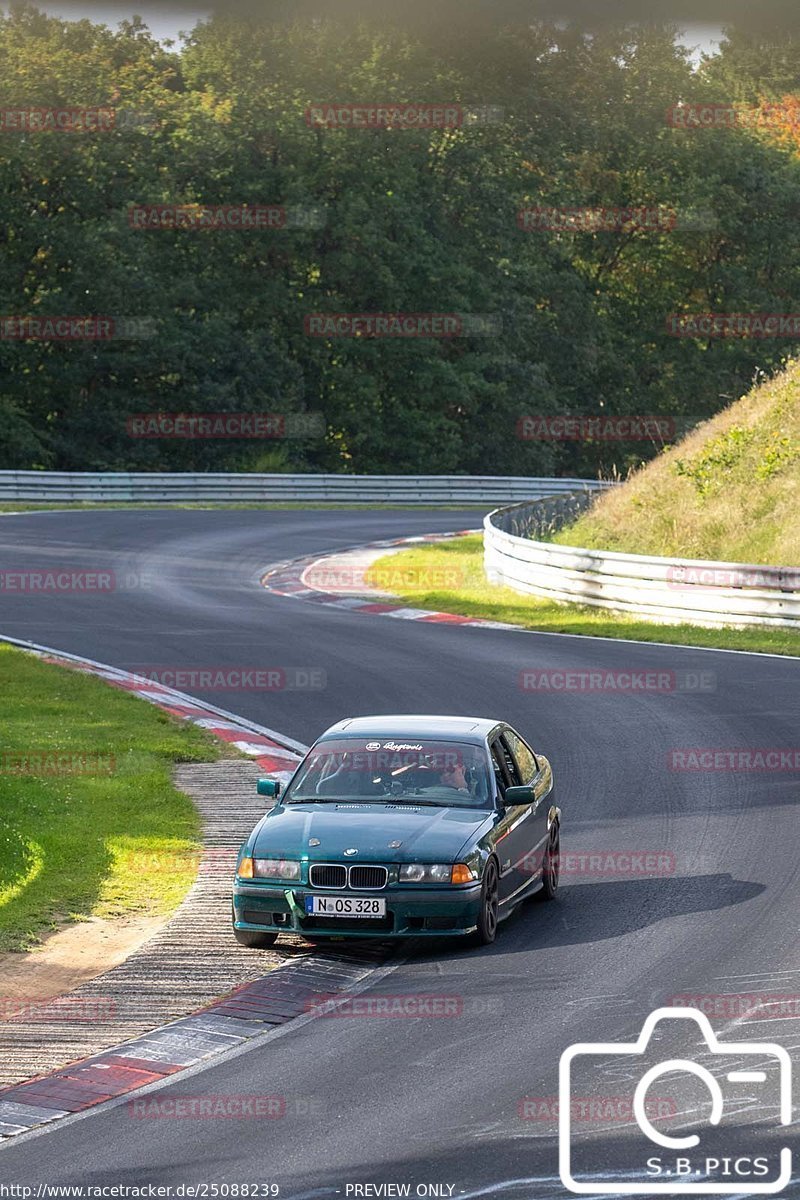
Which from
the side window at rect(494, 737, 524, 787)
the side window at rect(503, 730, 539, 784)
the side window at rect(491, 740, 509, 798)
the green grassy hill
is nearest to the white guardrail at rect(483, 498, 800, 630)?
the green grassy hill

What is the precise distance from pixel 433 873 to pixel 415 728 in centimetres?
188

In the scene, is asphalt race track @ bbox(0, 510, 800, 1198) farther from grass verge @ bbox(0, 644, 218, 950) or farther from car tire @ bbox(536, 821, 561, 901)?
grass verge @ bbox(0, 644, 218, 950)

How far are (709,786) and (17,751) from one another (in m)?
6.86

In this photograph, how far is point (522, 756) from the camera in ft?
41.3

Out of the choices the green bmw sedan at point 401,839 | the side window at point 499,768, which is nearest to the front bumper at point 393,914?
the green bmw sedan at point 401,839

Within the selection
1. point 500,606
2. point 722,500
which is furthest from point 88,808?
point 722,500

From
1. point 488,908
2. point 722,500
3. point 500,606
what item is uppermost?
point 722,500

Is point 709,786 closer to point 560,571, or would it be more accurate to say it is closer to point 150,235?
point 560,571

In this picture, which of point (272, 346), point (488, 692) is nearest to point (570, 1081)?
point (488, 692)

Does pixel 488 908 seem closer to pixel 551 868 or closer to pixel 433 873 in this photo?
pixel 433 873

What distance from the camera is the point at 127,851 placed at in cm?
1321

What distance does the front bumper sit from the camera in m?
10.4

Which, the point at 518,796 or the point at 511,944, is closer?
the point at 511,944

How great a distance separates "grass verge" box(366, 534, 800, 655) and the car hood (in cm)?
1346
